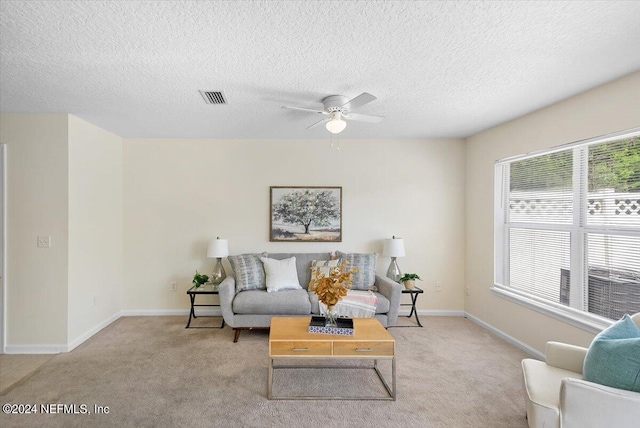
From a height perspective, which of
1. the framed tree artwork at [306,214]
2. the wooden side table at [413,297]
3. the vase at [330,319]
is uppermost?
the framed tree artwork at [306,214]

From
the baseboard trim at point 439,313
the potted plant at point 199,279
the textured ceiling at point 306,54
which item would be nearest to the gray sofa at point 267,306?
the potted plant at point 199,279

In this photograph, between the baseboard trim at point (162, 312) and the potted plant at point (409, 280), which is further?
the baseboard trim at point (162, 312)

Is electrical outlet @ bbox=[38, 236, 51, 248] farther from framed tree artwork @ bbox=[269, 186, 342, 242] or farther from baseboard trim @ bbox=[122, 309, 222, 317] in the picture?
framed tree artwork @ bbox=[269, 186, 342, 242]

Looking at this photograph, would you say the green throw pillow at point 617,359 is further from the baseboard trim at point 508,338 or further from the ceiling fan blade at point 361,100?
the ceiling fan blade at point 361,100

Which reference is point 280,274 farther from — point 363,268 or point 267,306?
point 363,268

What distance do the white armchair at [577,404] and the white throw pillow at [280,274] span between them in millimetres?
2560

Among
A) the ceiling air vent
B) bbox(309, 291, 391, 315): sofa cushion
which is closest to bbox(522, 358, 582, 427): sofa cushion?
bbox(309, 291, 391, 315): sofa cushion

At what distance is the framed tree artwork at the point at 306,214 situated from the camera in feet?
14.4

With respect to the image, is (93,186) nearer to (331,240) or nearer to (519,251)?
(331,240)

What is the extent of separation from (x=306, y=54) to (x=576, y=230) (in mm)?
2861

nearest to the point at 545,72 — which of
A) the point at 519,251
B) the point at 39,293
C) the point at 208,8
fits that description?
the point at 519,251

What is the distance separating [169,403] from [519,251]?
3854 millimetres

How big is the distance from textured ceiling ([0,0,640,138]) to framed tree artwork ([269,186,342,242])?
1437 mm

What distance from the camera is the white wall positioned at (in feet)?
10.9
